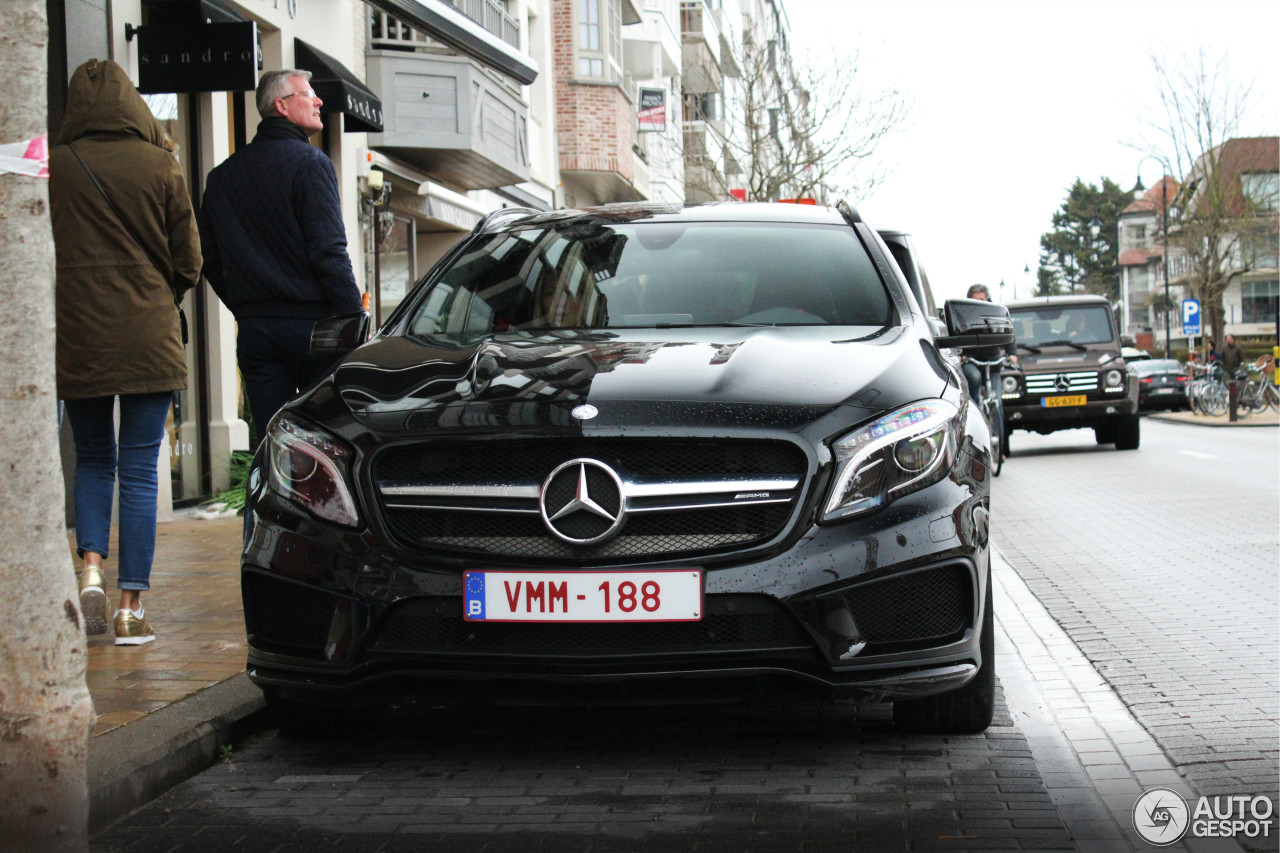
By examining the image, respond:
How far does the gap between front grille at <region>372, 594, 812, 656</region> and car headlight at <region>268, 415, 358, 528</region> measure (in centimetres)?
31

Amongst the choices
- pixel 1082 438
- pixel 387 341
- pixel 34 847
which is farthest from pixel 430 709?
pixel 1082 438

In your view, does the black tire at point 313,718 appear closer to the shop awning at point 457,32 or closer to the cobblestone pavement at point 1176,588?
the cobblestone pavement at point 1176,588

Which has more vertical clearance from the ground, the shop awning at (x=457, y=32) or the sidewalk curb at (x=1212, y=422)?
the shop awning at (x=457, y=32)

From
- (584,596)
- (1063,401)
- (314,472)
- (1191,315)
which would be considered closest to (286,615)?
(314,472)

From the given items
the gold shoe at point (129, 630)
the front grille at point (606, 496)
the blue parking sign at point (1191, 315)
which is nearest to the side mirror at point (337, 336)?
the front grille at point (606, 496)

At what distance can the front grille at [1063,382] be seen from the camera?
2094 centimetres

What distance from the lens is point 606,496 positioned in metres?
3.85

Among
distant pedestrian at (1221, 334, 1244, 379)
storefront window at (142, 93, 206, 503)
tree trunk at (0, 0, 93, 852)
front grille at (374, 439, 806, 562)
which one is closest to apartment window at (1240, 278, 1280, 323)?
distant pedestrian at (1221, 334, 1244, 379)

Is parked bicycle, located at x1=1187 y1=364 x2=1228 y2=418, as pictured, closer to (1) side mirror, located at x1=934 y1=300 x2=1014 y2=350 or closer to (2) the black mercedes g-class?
(2) the black mercedes g-class

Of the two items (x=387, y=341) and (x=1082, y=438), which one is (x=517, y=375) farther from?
Result: (x=1082, y=438)

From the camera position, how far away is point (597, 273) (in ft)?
17.7

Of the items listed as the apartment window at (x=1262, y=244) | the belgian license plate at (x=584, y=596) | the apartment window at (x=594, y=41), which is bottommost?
the belgian license plate at (x=584, y=596)

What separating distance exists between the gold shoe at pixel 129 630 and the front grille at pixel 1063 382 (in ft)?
55.5

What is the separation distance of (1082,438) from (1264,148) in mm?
33693
